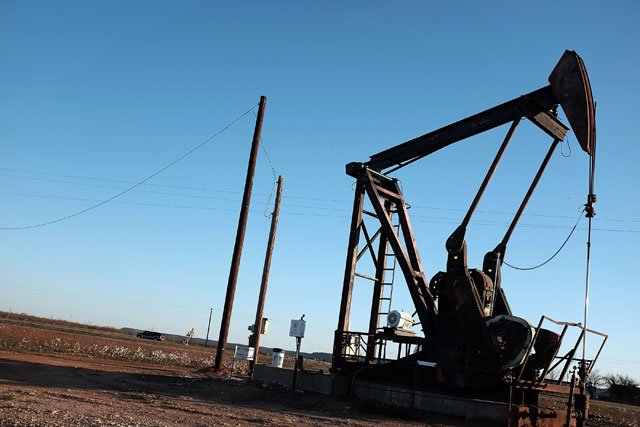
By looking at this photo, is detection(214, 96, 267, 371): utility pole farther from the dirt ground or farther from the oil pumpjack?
the oil pumpjack

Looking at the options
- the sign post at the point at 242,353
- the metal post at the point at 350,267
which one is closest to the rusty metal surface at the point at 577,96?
the metal post at the point at 350,267

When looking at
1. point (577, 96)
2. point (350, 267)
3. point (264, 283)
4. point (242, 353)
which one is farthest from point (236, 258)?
point (577, 96)

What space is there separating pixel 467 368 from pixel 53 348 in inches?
767

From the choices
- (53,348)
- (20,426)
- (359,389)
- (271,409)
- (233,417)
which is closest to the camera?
(20,426)

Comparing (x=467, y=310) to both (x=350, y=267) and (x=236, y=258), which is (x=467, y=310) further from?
(x=236, y=258)

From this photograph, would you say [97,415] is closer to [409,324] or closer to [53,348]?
[409,324]

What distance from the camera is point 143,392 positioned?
12992 mm

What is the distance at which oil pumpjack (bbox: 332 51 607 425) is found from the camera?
476 inches

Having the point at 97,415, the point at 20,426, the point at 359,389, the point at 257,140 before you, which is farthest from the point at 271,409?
the point at 257,140

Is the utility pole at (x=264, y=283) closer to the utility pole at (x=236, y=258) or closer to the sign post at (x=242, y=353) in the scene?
the utility pole at (x=236, y=258)

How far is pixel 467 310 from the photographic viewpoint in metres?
12.7

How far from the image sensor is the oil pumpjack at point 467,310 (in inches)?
476

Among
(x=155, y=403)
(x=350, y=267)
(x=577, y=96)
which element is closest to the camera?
(x=155, y=403)

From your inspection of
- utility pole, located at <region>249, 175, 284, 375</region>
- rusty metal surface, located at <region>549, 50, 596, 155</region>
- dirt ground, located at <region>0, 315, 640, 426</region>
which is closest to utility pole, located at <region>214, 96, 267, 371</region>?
utility pole, located at <region>249, 175, 284, 375</region>
